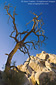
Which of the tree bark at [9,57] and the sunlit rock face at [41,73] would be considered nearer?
the tree bark at [9,57]

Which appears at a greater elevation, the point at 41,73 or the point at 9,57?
the point at 9,57

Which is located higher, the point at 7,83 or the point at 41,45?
the point at 41,45

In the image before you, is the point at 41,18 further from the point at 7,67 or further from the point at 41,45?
the point at 7,67

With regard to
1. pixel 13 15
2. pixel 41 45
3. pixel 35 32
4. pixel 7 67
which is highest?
pixel 13 15

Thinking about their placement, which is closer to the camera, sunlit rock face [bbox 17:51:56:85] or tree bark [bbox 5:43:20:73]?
tree bark [bbox 5:43:20:73]

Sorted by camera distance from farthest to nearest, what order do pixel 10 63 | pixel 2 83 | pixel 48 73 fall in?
→ pixel 48 73 < pixel 10 63 < pixel 2 83

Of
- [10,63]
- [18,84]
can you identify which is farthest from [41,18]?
[18,84]

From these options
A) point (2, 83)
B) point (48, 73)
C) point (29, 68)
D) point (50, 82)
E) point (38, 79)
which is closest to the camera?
point (2, 83)

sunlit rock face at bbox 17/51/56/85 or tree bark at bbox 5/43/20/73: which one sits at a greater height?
tree bark at bbox 5/43/20/73

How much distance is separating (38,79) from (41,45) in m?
7.53

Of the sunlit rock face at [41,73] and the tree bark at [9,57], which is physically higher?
the tree bark at [9,57]

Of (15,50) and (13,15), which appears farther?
(13,15)

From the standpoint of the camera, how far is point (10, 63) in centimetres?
1116

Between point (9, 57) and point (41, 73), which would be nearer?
point (9, 57)
